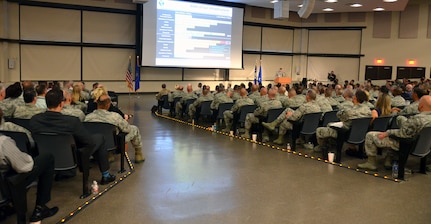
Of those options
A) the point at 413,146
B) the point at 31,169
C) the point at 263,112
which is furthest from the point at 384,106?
the point at 31,169

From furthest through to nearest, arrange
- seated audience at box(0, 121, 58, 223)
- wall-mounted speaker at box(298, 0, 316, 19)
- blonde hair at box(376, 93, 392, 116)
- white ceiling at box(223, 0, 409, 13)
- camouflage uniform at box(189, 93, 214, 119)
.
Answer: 1. white ceiling at box(223, 0, 409, 13)
2. wall-mounted speaker at box(298, 0, 316, 19)
3. camouflage uniform at box(189, 93, 214, 119)
4. blonde hair at box(376, 93, 392, 116)
5. seated audience at box(0, 121, 58, 223)

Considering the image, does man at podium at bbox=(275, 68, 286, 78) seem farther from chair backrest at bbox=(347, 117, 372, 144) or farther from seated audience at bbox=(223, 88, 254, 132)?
chair backrest at bbox=(347, 117, 372, 144)

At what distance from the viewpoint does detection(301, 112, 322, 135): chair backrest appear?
6.82 metres

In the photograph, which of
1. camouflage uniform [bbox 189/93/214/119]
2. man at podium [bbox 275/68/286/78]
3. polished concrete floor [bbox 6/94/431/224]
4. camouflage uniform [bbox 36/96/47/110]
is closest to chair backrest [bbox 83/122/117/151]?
polished concrete floor [bbox 6/94/431/224]

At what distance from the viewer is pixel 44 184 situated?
12.0 ft

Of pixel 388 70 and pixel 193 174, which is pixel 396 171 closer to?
pixel 193 174

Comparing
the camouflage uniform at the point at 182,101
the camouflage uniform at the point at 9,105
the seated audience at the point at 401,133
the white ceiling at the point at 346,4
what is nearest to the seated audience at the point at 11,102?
the camouflage uniform at the point at 9,105

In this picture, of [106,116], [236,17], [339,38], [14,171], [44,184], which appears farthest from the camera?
[339,38]

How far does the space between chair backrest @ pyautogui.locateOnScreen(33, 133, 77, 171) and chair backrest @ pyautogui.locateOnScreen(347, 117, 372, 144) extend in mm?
4158

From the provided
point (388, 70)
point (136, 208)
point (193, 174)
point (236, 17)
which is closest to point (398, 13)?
point (388, 70)

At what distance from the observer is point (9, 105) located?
552 centimetres

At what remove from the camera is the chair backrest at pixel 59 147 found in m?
3.87

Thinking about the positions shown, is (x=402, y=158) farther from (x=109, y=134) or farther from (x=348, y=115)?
(x=109, y=134)

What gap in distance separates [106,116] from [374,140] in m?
3.77
